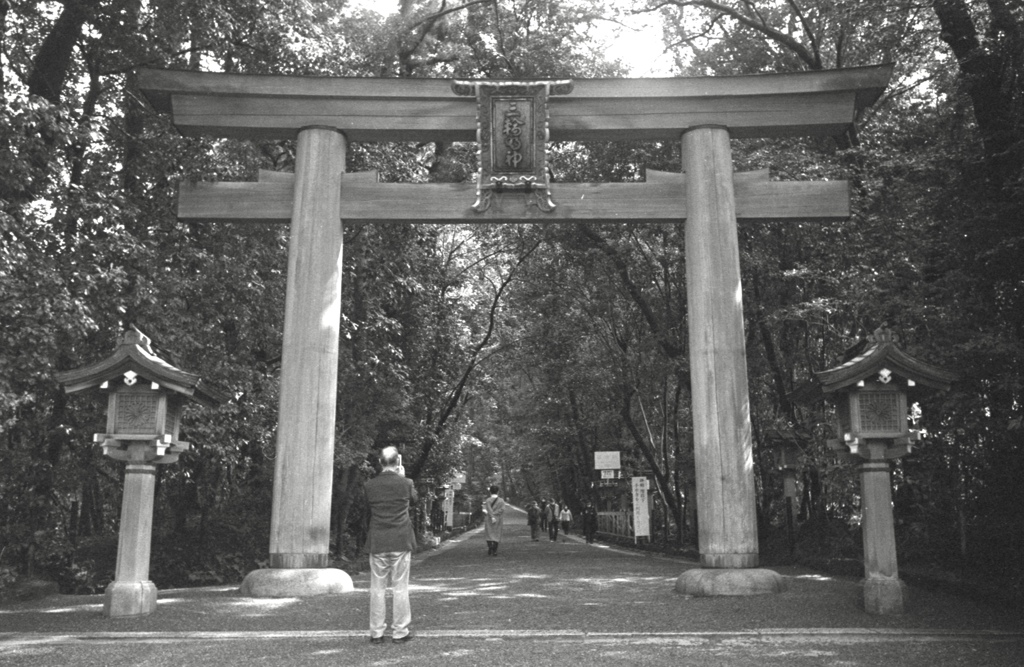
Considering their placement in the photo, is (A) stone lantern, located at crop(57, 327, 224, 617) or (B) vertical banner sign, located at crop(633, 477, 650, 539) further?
(B) vertical banner sign, located at crop(633, 477, 650, 539)

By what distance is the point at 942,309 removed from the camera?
426 inches

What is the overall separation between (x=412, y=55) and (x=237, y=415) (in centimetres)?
934

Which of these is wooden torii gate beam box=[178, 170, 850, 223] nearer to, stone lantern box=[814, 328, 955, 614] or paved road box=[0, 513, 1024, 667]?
stone lantern box=[814, 328, 955, 614]

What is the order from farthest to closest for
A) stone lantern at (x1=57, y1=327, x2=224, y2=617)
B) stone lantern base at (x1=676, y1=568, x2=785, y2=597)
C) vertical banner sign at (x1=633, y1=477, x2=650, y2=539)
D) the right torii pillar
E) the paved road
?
1. vertical banner sign at (x1=633, y1=477, x2=650, y2=539)
2. the right torii pillar
3. stone lantern base at (x1=676, y1=568, x2=785, y2=597)
4. stone lantern at (x1=57, y1=327, x2=224, y2=617)
5. the paved road

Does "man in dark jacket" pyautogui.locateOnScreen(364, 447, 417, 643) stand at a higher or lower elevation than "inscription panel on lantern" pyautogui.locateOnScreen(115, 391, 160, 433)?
lower

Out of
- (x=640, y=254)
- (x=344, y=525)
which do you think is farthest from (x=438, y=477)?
(x=640, y=254)

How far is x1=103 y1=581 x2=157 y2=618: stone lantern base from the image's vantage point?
858 cm

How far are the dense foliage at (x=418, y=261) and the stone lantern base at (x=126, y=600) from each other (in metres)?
2.63

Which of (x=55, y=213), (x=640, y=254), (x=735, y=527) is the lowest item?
(x=735, y=527)

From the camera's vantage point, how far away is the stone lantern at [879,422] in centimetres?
867

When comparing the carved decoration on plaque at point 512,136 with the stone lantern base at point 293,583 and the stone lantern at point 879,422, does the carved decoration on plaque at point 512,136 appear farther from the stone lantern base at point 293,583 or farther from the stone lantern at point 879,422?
the stone lantern base at point 293,583

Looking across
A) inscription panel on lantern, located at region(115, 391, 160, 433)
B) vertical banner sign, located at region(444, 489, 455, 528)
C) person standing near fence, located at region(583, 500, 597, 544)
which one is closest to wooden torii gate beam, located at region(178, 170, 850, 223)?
inscription panel on lantern, located at region(115, 391, 160, 433)

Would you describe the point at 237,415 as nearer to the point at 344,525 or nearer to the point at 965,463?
the point at 344,525

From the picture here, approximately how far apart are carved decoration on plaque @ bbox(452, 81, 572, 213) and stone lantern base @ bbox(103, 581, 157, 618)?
18.5ft
